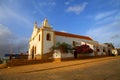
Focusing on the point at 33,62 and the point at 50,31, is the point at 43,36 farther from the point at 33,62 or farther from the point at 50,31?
the point at 33,62

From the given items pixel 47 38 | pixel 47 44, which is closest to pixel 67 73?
pixel 47 44

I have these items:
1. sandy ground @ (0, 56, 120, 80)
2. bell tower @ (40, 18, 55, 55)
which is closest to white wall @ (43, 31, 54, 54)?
bell tower @ (40, 18, 55, 55)

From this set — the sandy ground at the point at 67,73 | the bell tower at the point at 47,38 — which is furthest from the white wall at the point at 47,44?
the sandy ground at the point at 67,73

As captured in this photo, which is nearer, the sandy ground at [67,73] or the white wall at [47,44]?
the sandy ground at [67,73]

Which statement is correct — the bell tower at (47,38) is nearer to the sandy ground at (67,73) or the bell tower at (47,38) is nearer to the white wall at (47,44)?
the white wall at (47,44)

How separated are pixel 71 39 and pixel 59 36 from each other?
4.64m

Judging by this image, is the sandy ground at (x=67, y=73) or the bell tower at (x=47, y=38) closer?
the sandy ground at (x=67, y=73)

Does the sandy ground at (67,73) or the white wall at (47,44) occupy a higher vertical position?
the white wall at (47,44)

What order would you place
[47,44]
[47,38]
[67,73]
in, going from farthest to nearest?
[47,38], [47,44], [67,73]

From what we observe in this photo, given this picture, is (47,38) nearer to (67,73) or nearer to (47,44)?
(47,44)

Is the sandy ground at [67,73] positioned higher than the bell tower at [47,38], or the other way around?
the bell tower at [47,38]

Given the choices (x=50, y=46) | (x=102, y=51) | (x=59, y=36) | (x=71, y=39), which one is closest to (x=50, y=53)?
(x=50, y=46)

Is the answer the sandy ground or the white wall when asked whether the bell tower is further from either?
the sandy ground

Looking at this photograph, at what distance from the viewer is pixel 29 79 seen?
34.7 feet
